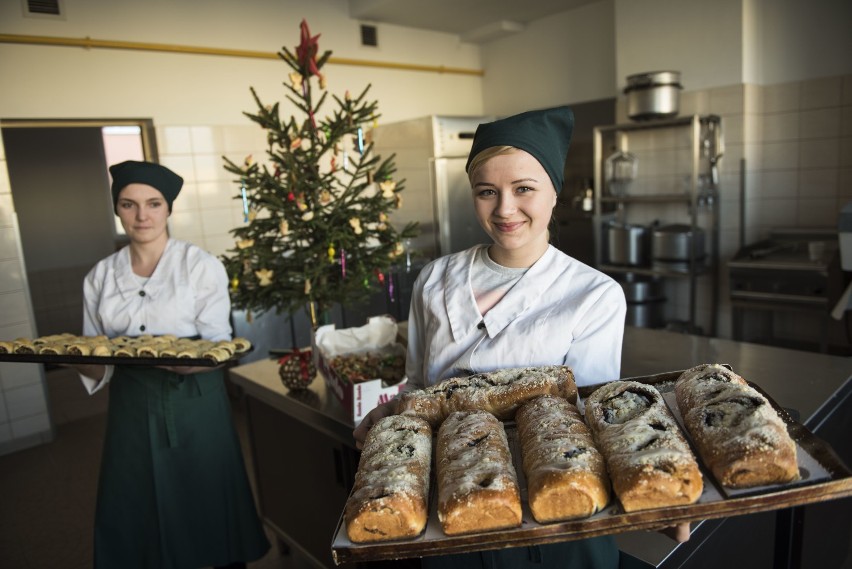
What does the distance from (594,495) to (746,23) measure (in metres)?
4.21

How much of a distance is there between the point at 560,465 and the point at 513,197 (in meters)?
0.53

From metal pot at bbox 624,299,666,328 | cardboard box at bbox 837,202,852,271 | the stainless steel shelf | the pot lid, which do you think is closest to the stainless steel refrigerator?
the stainless steel shelf

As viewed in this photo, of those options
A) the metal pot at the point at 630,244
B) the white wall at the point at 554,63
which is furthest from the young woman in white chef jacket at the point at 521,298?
the white wall at the point at 554,63

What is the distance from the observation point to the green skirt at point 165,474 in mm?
2023

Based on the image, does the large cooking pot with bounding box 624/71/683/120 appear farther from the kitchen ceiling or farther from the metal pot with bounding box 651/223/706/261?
the kitchen ceiling

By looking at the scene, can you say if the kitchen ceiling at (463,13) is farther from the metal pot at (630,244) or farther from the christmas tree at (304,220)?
the christmas tree at (304,220)

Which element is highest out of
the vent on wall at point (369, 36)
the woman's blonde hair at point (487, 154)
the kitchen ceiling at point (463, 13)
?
the kitchen ceiling at point (463, 13)

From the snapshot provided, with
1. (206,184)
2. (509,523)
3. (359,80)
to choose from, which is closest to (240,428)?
(206,184)

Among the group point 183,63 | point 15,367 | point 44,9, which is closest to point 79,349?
point 15,367

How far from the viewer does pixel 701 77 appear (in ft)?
14.0

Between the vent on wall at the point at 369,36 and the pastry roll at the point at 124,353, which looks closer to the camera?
the pastry roll at the point at 124,353

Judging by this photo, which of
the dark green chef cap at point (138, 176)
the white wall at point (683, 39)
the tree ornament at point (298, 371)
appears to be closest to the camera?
the dark green chef cap at point (138, 176)

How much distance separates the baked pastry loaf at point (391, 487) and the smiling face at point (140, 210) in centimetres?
142

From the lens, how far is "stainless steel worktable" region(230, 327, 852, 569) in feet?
4.09
